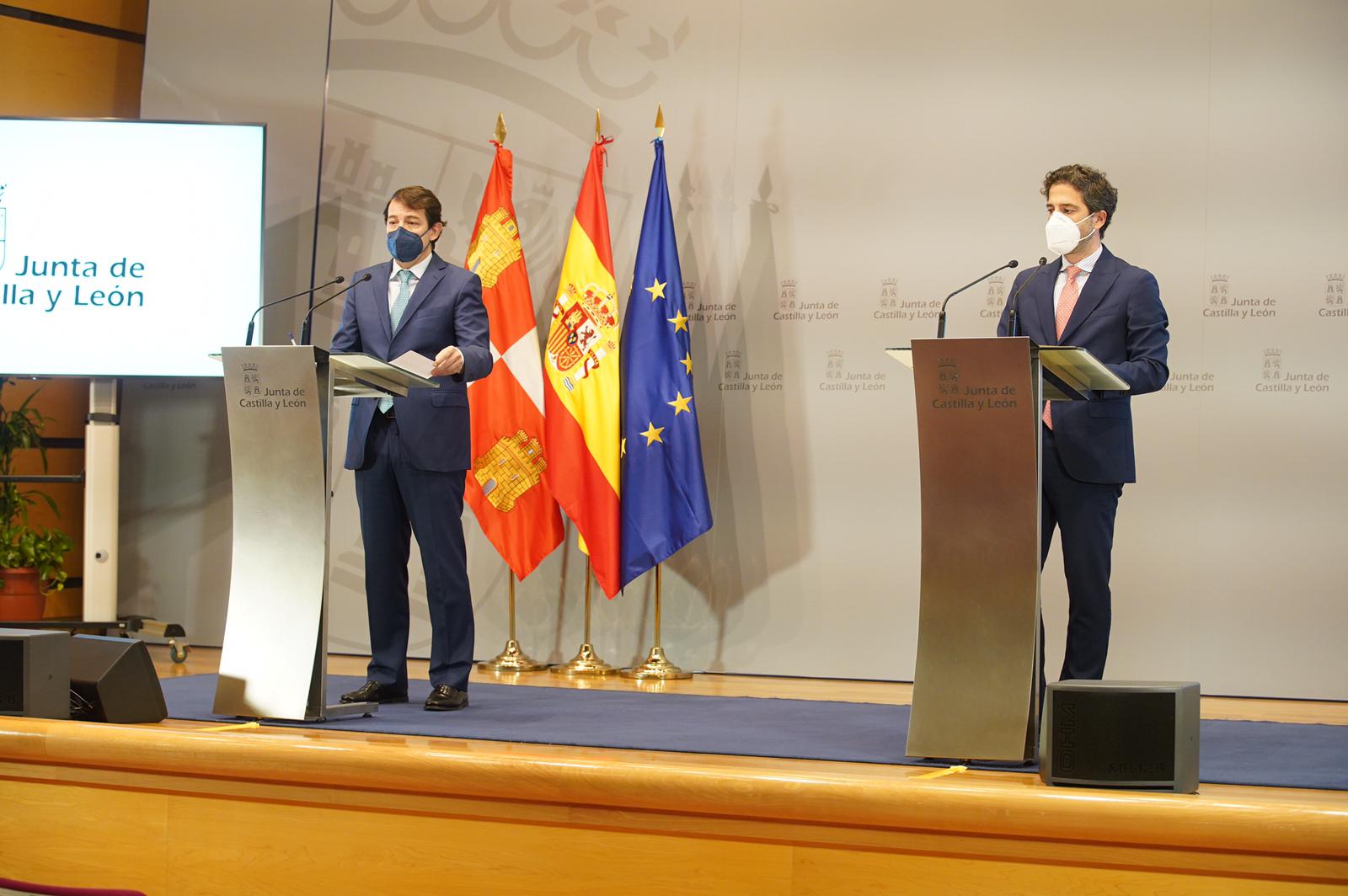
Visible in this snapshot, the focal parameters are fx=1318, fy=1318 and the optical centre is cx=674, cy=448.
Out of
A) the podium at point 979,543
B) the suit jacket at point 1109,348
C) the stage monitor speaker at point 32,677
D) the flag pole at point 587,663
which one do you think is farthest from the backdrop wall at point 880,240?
the stage monitor speaker at point 32,677

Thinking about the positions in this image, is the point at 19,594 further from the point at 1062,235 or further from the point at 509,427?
the point at 1062,235

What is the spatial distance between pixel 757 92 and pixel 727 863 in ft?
12.3

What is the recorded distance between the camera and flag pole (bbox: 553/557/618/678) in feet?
16.9

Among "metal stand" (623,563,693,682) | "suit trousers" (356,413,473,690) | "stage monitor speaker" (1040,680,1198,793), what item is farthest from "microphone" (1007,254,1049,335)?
"metal stand" (623,563,693,682)

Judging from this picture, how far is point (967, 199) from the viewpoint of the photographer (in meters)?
5.17

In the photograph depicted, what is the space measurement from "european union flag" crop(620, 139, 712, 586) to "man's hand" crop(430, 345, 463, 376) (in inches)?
62.5

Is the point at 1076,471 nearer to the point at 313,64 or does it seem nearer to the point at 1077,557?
the point at 1077,557

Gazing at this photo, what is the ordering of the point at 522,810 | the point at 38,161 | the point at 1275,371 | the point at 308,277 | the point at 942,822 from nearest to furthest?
the point at 942,822 → the point at 522,810 → the point at 1275,371 → the point at 38,161 → the point at 308,277

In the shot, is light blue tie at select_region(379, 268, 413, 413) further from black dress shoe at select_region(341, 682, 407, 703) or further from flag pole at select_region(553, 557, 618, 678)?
flag pole at select_region(553, 557, 618, 678)

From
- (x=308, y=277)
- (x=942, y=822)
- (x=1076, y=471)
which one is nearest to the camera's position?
(x=942, y=822)

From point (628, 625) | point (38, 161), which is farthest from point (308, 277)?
point (628, 625)

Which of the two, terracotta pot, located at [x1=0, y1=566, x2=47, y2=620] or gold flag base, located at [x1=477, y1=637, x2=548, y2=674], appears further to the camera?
A: terracotta pot, located at [x1=0, y1=566, x2=47, y2=620]

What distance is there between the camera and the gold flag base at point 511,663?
17.1ft

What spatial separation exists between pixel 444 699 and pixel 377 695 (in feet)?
0.78
